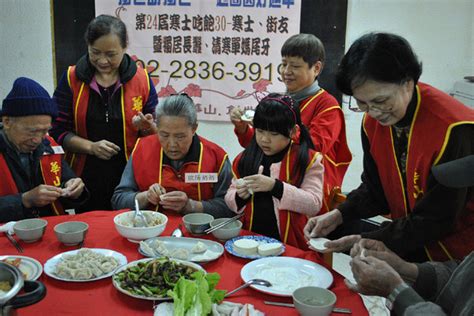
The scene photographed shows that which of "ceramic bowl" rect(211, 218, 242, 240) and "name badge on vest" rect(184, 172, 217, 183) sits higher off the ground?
"name badge on vest" rect(184, 172, 217, 183)

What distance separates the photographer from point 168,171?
2396mm

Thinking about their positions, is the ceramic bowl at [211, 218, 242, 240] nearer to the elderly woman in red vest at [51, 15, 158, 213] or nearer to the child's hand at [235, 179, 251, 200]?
the child's hand at [235, 179, 251, 200]

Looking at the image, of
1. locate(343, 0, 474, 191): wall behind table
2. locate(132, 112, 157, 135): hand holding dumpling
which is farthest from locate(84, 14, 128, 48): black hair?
locate(343, 0, 474, 191): wall behind table

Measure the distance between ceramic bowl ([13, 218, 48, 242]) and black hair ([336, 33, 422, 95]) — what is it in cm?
130

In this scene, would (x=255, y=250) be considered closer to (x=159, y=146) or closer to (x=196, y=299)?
(x=196, y=299)

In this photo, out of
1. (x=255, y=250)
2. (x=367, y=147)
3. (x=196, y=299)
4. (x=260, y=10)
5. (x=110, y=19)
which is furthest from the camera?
(x=260, y=10)

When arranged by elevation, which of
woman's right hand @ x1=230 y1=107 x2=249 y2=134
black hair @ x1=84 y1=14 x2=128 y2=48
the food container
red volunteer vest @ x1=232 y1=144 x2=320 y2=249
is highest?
black hair @ x1=84 y1=14 x2=128 y2=48

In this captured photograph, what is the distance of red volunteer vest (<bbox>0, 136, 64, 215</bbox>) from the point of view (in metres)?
2.23

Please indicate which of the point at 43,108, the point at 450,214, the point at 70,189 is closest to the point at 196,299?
the point at 450,214

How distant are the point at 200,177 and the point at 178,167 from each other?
156mm

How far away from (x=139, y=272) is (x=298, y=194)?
2.99 ft

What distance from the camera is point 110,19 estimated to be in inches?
103

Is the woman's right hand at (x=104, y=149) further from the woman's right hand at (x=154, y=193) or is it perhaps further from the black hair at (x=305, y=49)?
the black hair at (x=305, y=49)

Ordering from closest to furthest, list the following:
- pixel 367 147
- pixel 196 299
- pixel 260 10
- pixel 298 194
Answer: pixel 196 299 → pixel 367 147 → pixel 298 194 → pixel 260 10
